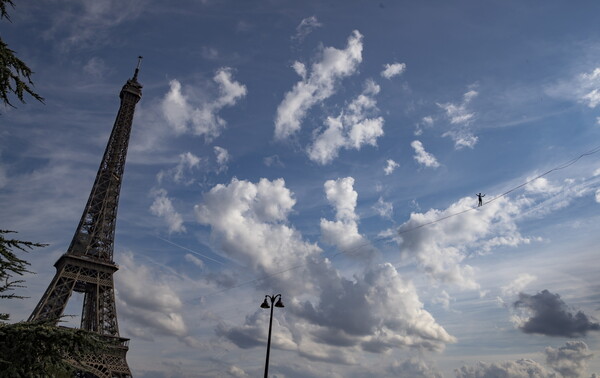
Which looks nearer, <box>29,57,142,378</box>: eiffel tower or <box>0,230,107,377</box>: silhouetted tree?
<box>0,230,107,377</box>: silhouetted tree

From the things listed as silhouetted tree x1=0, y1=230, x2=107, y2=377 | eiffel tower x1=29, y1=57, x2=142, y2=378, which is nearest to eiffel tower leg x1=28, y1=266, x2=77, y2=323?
eiffel tower x1=29, y1=57, x2=142, y2=378

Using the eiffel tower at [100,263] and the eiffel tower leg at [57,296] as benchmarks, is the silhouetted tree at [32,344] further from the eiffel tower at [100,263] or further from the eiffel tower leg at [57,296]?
the eiffel tower leg at [57,296]

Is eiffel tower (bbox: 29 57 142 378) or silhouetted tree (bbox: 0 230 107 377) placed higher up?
eiffel tower (bbox: 29 57 142 378)

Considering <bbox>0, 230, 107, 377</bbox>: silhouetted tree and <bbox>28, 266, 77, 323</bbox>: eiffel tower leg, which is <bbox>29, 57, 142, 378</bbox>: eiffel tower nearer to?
<bbox>28, 266, 77, 323</bbox>: eiffel tower leg

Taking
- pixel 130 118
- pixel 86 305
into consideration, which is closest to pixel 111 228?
pixel 86 305

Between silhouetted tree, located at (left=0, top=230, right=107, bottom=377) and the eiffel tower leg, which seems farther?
the eiffel tower leg

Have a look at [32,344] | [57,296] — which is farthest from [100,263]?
[32,344]

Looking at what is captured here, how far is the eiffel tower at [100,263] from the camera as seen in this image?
60.4m

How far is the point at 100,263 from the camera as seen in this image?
2640 inches

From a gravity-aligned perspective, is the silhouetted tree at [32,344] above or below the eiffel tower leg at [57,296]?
below

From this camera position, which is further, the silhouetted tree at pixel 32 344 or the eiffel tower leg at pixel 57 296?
the eiffel tower leg at pixel 57 296

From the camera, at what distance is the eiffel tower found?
6041 cm

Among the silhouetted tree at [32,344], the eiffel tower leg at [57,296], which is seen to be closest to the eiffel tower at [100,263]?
the eiffel tower leg at [57,296]

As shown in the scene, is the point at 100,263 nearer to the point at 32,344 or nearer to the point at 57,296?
the point at 57,296
